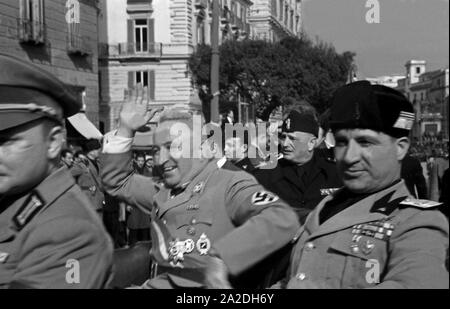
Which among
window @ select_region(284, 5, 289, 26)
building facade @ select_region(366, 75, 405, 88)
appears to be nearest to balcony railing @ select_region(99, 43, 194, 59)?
window @ select_region(284, 5, 289, 26)

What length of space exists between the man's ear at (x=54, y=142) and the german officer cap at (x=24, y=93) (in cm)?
3

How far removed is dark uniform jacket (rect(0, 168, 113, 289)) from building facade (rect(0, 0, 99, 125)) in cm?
187

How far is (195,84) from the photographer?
17.2 feet

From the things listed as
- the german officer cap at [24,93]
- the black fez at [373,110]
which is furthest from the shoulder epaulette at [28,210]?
the black fez at [373,110]

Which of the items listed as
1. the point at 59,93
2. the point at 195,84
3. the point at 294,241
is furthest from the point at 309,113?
the point at 59,93

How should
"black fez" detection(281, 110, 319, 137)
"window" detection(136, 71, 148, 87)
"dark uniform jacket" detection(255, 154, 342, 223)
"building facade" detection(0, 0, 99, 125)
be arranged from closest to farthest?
"window" detection(136, 71, 148, 87) → "building facade" detection(0, 0, 99, 125) → "dark uniform jacket" detection(255, 154, 342, 223) → "black fez" detection(281, 110, 319, 137)

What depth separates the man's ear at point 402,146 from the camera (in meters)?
1.99

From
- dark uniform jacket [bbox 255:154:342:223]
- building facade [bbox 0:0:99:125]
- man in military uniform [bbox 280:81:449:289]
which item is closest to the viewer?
man in military uniform [bbox 280:81:449:289]

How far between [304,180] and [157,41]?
4.37ft

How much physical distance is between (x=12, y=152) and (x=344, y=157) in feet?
3.10

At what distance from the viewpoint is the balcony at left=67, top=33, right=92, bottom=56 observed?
4412 mm

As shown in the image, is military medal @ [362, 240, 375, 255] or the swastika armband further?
the swastika armband

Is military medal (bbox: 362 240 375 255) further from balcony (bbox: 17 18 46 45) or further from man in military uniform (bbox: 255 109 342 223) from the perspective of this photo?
balcony (bbox: 17 18 46 45)

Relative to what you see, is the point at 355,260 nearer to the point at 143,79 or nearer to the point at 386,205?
the point at 386,205
